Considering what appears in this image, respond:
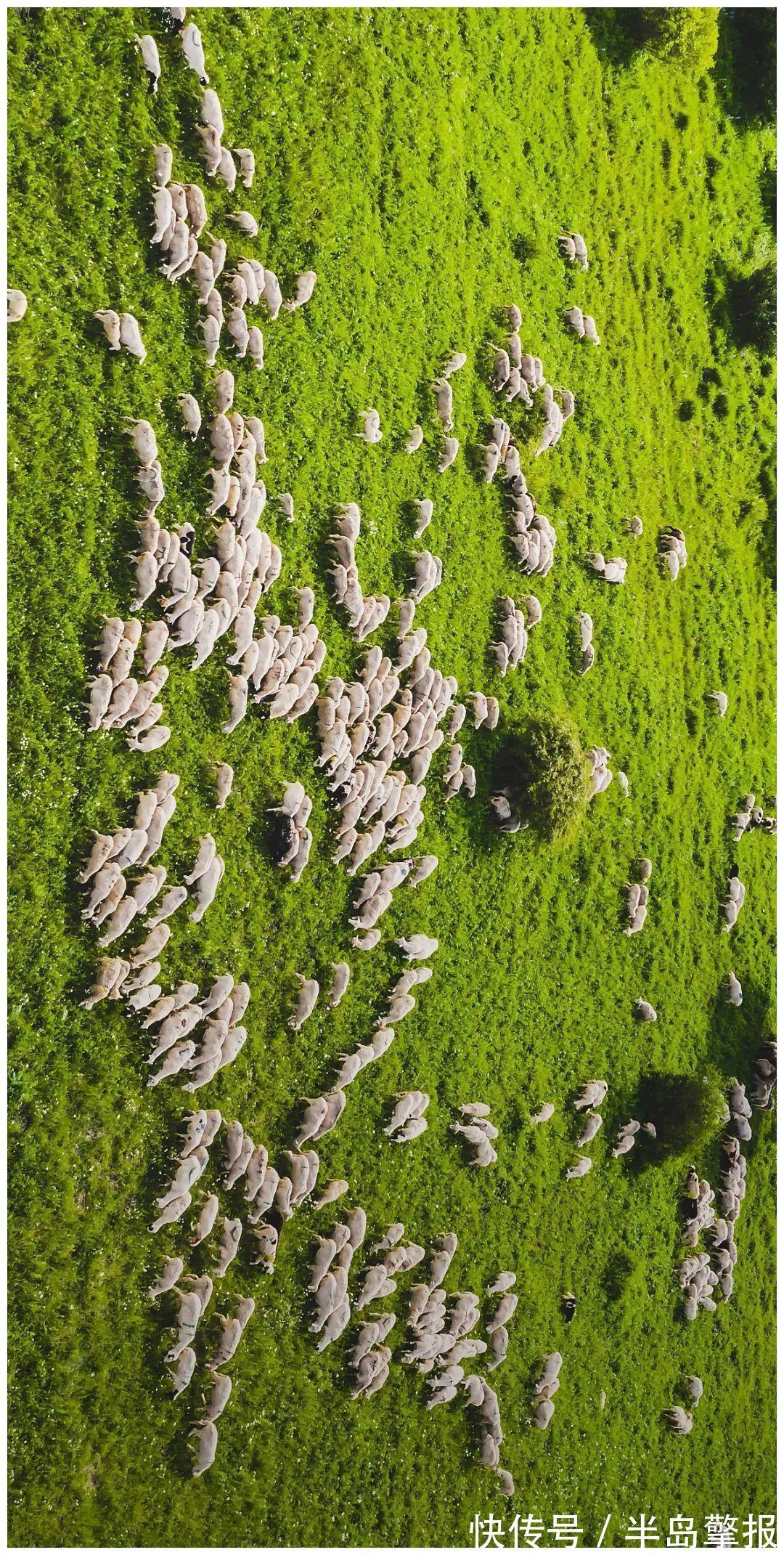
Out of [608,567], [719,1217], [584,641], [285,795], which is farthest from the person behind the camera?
[719,1217]

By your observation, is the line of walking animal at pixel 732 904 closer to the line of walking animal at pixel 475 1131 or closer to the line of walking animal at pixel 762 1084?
the line of walking animal at pixel 762 1084

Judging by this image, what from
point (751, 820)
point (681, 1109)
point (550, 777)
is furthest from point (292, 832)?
point (751, 820)

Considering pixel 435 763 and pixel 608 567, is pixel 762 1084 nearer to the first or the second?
pixel 435 763

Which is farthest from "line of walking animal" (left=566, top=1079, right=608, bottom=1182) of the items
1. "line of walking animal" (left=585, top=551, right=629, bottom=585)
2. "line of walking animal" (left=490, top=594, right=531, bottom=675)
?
"line of walking animal" (left=585, top=551, right=629, bottom=585)

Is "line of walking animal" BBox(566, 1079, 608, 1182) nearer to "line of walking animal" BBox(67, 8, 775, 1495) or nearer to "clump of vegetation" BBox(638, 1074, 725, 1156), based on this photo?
"clump of vegetation" BBox(638, 1074, 725, 1156)

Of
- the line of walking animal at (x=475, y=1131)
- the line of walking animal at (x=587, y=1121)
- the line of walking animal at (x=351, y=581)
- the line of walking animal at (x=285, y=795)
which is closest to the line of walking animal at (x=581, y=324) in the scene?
the line of walking animal at (x=285, y=795)
